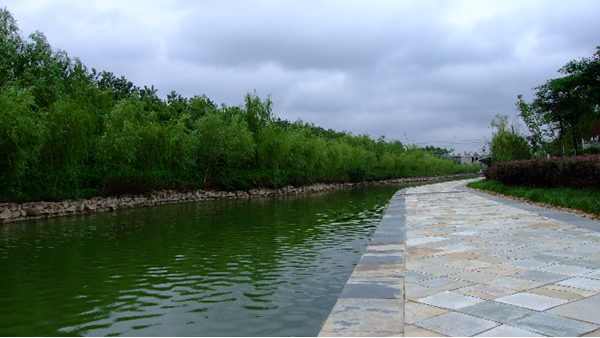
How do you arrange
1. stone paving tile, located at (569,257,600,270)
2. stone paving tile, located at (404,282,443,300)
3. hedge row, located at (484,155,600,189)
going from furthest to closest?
hedge row, located at (484,155,600,189)
stone paving tile, located at (569,257,600,270)
stone paving tile, located at (404,282,443,300)

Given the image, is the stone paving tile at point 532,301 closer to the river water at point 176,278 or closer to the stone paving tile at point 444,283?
the stone paving tile at point 444,283

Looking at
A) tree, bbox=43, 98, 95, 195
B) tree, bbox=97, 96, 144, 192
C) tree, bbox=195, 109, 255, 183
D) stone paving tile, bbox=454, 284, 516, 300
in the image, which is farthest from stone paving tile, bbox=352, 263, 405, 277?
tree, bbox=195, 109, 255, 183

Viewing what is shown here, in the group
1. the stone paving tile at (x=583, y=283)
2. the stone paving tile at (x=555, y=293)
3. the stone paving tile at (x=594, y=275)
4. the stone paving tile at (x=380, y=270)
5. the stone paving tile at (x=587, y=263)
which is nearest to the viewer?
the stone paving tile at (x=555, y=293)

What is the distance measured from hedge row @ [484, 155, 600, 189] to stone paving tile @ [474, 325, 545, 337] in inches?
448

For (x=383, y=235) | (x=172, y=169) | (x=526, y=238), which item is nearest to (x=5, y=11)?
(x=172, y=169)

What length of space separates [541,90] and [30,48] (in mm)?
30825

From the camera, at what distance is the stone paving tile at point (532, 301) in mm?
3943

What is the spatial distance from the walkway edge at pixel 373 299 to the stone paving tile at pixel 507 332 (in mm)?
630

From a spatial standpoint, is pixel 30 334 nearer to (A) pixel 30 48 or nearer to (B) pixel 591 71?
(A) pixel 30 48

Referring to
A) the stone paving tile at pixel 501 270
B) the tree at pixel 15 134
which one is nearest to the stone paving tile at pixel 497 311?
the stone paving tile at pixel 501 270

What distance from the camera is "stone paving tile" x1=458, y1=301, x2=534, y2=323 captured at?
12.0 ft

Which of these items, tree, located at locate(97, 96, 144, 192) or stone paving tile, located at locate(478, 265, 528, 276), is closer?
stone paving tile, located at locate(478, 265, 528, 276)

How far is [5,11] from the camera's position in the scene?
21.5 metres

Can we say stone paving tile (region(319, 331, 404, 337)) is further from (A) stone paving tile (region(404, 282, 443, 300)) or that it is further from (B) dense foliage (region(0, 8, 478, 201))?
(B) dense foliage (region(0, 8, 478, 201))
